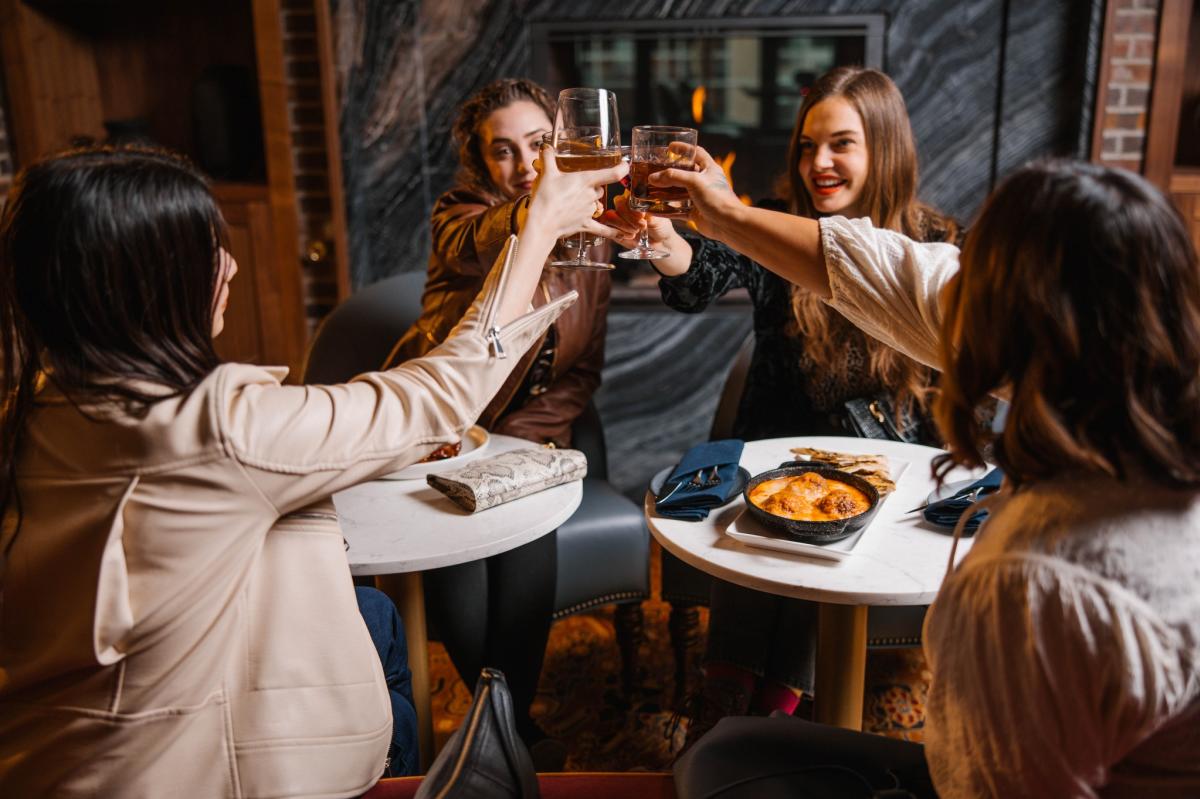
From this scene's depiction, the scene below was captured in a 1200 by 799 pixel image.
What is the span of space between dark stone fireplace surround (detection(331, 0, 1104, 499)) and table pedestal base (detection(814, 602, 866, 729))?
76.3 inches

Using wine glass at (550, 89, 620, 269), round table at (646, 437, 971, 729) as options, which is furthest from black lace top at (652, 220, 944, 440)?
wine glass at (550, 89, 620, 269)

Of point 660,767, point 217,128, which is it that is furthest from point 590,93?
point 217,128

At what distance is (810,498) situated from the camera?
1466 mm

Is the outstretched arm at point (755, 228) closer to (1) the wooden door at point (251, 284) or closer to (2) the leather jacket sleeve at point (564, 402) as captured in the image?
(2) the leather jacket sleeve at point (564, 402)

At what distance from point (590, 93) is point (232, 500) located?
2.49 ft

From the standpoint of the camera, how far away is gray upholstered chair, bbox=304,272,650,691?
2.03 m

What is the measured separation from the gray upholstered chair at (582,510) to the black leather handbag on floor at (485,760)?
3.40 ft

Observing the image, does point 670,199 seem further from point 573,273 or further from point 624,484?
point 624,484

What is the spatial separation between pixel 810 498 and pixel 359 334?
1.37 m

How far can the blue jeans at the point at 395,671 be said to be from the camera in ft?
4.69

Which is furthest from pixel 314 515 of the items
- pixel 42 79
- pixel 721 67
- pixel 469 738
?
pixel 42 79

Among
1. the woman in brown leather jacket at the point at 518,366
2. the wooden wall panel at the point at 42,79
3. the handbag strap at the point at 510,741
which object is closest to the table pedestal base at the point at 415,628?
the woman in brown leather jacket at the point at 518,366

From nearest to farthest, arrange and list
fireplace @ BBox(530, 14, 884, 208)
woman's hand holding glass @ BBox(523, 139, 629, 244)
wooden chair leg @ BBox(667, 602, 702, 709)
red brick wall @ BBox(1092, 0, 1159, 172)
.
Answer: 1. woman's hand holding glass @ BBox(523, 139, 629, 244)
2. wooden chair leg @ BBox(667, 602, 702, 709)
3. red brick wall @ BBox(1092, 0, 1159, 172)
4. fireplace @ BBox(530, 14, 884, 208)

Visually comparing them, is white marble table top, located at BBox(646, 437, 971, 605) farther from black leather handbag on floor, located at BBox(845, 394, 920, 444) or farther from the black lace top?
the black lace top
